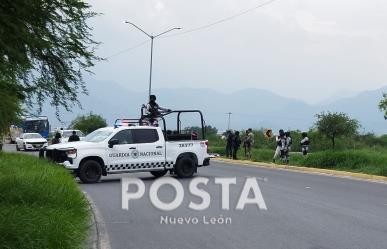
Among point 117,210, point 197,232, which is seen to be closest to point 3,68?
point 197,232

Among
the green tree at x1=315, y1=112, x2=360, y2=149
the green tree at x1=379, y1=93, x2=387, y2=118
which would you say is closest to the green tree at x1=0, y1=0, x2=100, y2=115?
the green tree at x1=315, y1=112, x2=360, y2=149

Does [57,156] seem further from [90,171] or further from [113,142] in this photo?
[113,142]

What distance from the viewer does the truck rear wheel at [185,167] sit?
799 inches

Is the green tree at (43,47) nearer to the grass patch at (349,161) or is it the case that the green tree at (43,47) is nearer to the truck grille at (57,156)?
the truck grille at (57,156)

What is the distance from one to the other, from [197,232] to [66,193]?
9.15 feet

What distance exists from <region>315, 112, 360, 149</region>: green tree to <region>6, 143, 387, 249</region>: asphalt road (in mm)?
21026

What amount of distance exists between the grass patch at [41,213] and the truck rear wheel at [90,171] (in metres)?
4.79

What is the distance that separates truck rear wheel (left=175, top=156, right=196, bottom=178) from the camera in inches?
799

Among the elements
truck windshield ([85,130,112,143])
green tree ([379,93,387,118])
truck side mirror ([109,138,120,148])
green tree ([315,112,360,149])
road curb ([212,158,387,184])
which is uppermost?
green tree ([379,93,387,118])

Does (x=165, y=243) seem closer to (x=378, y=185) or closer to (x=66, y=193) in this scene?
(x=66, y=193)

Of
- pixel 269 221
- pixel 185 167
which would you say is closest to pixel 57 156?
pixel 185 167

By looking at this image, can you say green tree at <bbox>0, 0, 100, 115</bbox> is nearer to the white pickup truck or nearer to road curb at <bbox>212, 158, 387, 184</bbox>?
the white pickup truck

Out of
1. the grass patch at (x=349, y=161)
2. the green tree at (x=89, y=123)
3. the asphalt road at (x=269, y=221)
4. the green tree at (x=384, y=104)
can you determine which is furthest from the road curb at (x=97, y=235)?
the green tree at (x=89, y=123)

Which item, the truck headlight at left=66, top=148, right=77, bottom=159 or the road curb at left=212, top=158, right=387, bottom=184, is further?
the road curb at left=212, top=158, right=387, bottom=184
